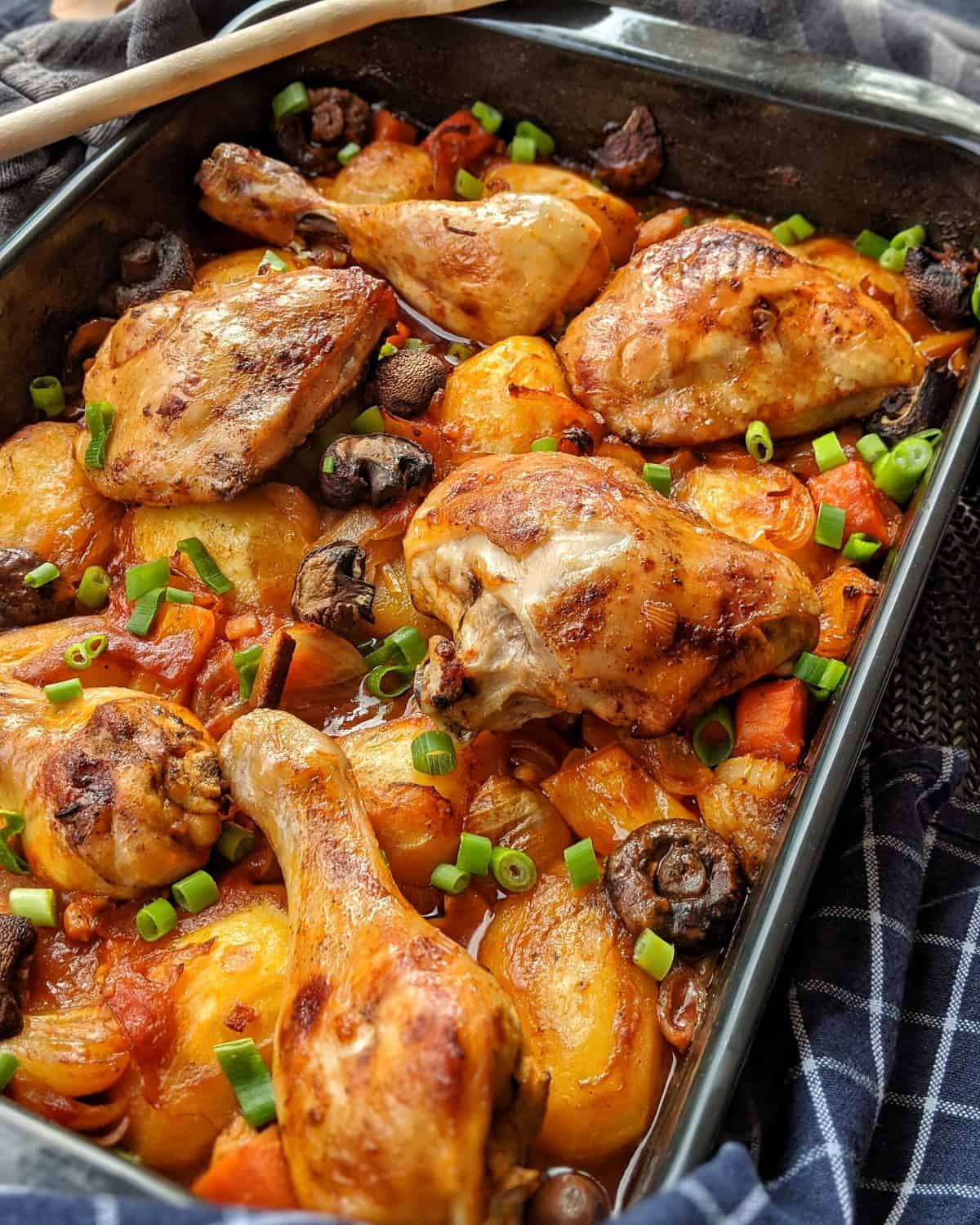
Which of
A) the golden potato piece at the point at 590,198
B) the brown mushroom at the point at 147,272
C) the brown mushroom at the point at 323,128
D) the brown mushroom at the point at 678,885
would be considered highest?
the brown mushroom at the point at 323,128

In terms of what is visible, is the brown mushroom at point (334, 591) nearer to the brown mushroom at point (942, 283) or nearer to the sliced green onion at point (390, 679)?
the sliced green onion at point (390, 679)

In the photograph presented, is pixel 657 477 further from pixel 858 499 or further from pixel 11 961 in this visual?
pixel 11 961

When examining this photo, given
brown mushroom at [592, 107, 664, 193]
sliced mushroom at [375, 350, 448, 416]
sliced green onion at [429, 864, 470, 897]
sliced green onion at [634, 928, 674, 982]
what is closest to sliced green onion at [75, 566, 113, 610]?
sliced mushroom at [375, 350, 448, 416]

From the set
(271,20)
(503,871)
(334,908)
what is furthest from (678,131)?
(334,908)

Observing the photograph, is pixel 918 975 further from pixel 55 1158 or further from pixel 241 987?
pixel 55 1158

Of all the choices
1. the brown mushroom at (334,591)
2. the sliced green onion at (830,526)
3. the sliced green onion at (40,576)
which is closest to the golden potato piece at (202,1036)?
the brown mushroom at (334,591)

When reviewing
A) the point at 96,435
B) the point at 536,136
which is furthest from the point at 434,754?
the point at 536,136

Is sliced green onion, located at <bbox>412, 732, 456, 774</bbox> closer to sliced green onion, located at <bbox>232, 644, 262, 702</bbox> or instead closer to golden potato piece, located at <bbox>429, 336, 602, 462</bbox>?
sliced green onion, located at <bbox>232, 644, 262, 702</bbox>
